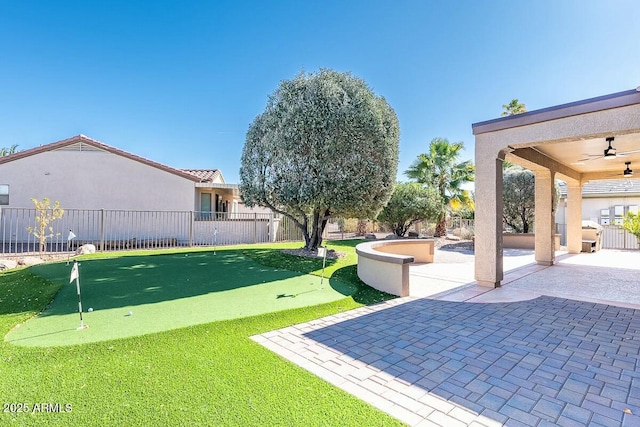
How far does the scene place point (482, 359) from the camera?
375cm

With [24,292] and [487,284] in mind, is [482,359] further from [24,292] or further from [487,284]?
[24,292]

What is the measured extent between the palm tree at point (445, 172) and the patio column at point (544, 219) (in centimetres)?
813

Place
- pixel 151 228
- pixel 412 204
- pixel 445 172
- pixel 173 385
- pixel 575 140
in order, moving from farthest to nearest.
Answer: pixel 445 172, pixel 412 204, pixel 151 228, pixel 575 140, pixel 173 385

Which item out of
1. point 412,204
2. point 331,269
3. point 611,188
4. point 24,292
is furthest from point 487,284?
point 611,188

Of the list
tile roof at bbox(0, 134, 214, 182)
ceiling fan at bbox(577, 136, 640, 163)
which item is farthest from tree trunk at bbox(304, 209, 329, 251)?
tile roof at bbox(0, 134, 214, 182)

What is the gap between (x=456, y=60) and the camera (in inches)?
520

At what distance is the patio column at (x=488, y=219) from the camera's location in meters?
7.48

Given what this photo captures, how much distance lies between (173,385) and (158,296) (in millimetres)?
3528

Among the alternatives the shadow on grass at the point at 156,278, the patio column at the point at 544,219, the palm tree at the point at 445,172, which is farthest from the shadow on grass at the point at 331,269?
the palm tree at the point at 445,172

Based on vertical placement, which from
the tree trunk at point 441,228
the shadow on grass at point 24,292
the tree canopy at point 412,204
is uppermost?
the tree canopy at point 412,204

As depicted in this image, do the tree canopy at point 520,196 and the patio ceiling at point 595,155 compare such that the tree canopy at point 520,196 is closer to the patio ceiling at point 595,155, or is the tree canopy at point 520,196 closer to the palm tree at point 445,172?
the palm tree at point 445,172

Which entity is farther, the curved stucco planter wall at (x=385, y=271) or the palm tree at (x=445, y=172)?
the palm tree at (x=445, y=172)

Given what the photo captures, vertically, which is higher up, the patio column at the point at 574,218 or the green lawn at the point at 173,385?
the patio column at the point at 574,218

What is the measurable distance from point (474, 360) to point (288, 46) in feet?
43.4
